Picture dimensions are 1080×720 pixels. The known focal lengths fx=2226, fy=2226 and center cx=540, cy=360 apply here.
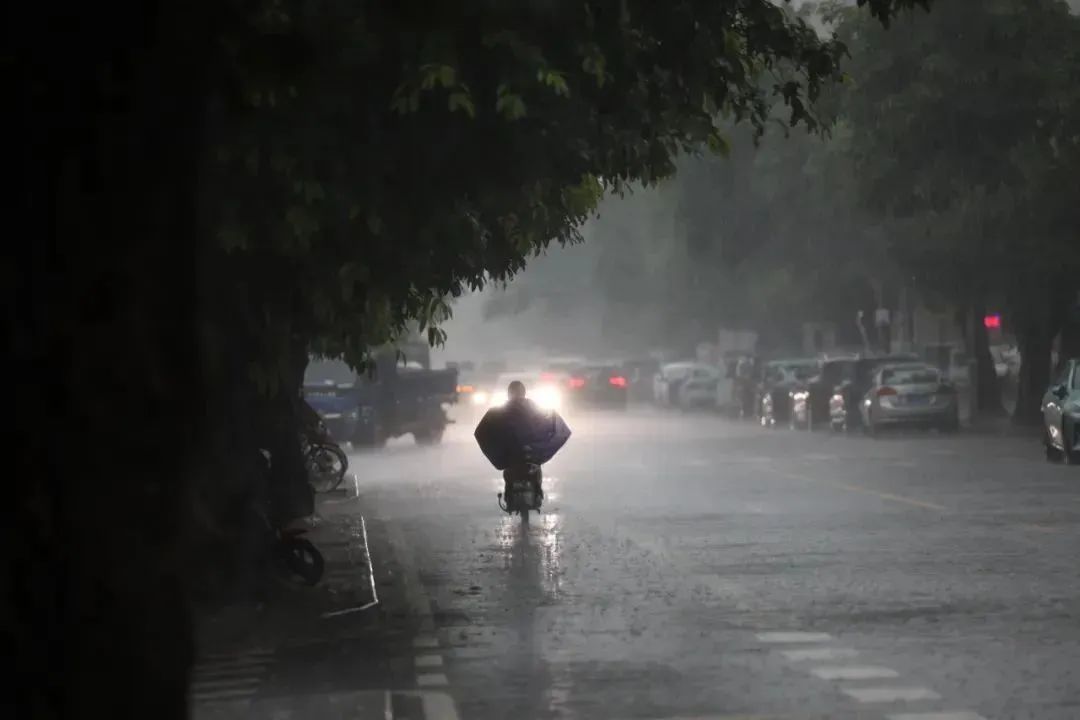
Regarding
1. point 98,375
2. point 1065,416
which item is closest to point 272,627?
point 98,375

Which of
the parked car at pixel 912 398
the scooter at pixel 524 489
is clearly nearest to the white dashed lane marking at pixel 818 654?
the scooter at pixel 524 489

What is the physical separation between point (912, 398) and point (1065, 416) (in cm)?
1338

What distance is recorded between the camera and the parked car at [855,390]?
48250mm

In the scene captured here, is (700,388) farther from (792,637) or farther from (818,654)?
(818,654)

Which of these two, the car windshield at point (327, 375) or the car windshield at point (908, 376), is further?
the car windshield at point (908, 376)

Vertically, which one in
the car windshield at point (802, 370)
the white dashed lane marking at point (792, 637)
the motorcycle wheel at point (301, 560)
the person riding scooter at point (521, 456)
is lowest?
the white dashed lane marking at point (792, 637)

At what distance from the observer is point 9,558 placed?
13.9 ft

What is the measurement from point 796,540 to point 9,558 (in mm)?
17042

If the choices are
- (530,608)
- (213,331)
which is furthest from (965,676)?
(213,331)

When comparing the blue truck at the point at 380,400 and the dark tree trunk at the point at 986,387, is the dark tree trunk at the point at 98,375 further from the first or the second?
the dark tree trunk at the point at 986,387

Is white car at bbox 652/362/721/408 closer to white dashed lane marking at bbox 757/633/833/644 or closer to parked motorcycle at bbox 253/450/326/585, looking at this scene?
parked motorcycle at bbox 253/450/326/585

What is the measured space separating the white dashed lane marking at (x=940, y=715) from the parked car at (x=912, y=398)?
35682 mm

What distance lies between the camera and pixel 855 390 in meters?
48.5

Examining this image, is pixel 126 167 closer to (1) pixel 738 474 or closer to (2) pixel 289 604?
(2) pixel 289 604
